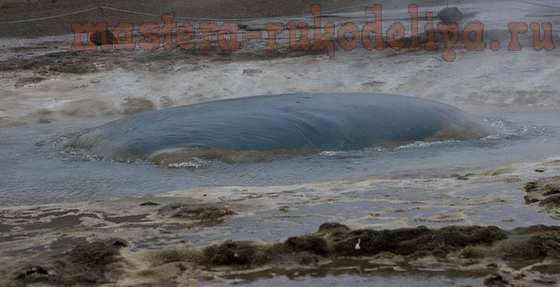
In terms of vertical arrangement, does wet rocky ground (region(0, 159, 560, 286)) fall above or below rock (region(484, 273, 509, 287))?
above

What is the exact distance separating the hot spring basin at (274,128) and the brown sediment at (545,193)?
5.97 ft

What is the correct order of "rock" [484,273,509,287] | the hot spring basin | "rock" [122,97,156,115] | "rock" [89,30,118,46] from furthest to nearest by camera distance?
"rock" [89,30,118,46]
"rock" [122,97,156,115]
the hot spring basin
"rock" [484,273,509,287]

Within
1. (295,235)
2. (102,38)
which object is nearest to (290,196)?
(295,235)

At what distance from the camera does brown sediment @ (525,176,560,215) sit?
17.8 ft

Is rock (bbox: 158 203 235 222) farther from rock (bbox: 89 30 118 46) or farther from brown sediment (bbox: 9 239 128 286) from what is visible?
rock (bbox: 89 30 118 46)

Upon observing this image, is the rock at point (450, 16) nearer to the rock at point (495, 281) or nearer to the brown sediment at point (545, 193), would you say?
the brown sediment at point (545, 193)

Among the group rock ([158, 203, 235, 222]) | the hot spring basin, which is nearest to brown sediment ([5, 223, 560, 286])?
rock ([158, 203, 235, 222])

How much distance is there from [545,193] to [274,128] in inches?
97.7

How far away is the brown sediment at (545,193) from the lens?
543 cm

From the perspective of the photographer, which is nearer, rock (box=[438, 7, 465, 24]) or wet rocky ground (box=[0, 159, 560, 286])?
wet rocky ground (box=[0, 159, 560, 286])

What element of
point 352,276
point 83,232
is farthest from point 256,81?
point 352,276

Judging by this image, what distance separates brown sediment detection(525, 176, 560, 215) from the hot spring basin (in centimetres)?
182

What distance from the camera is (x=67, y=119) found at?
10641mm

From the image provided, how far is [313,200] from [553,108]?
5.07m
